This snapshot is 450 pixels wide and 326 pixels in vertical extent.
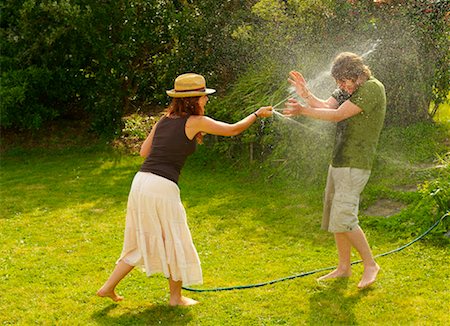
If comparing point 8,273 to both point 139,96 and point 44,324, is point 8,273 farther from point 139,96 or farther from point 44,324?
point 139,96

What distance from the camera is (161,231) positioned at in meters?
4.18

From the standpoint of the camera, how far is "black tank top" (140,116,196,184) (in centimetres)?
417

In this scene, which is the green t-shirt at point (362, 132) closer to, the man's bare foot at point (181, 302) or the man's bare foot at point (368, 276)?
the man's bare foot at point (368, 276)

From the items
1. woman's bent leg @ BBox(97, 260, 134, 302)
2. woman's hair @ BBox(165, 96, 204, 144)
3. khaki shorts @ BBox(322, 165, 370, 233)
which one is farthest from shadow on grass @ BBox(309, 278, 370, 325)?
woman's hair @ BBox(165, 96, 204, 144)

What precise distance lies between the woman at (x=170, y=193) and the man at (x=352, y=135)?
1.78ft

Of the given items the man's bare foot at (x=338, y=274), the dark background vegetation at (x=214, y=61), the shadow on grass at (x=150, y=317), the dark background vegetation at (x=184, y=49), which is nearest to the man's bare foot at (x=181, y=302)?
the shadow on grass at (x=150, y=317)

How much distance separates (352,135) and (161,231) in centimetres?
137

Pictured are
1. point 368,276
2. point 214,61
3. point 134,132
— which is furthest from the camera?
point 134,132

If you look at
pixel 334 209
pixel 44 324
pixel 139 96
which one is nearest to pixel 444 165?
pixel 334 209

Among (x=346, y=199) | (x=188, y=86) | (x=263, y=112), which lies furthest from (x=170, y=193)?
(x=346, y=199)

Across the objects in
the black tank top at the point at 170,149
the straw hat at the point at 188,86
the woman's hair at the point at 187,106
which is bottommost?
the black tank top at the point at 170,149

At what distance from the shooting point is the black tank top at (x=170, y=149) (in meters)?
4.17

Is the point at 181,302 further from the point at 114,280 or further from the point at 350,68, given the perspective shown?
the point at 350,68

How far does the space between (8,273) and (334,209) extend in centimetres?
251
